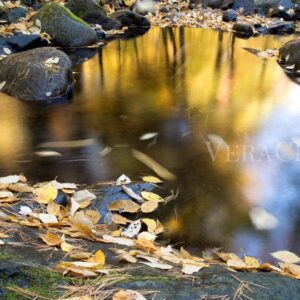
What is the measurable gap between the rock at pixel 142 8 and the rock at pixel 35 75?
27.7ft

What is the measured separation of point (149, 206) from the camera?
3084 millimetres

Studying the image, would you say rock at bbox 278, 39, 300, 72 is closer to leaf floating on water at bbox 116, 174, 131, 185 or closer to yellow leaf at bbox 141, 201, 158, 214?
leaf floating on water at bbox 116, 174, 131, 185

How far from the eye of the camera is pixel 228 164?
3.83 metres

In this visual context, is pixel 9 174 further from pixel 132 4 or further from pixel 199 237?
pixel 132 4

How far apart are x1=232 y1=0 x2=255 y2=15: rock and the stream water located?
331 inches

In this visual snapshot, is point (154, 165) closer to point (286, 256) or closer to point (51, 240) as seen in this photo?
point (286, 256)

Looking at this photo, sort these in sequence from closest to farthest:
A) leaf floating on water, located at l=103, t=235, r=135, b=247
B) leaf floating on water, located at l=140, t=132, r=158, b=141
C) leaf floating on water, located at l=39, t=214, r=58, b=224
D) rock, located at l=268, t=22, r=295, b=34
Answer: leaf floating on water, located at l=103, t=235, r=135, b=247
leaf floating on water, located at l=39, t=214, r=58, b=224
leaf floating on water, located at l=140, t=132, r=158, b=141
rock, located at l=268, t=22, r=295, b=34

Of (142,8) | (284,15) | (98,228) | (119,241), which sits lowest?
(284,15)

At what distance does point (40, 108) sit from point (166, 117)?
1648 millimetres

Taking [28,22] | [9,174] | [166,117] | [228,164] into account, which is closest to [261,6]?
[28,22]

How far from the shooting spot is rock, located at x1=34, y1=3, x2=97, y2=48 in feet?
28.9

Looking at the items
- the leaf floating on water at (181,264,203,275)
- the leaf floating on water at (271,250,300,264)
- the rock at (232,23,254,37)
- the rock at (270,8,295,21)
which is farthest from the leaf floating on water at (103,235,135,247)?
the rock at (270,8,295,21)

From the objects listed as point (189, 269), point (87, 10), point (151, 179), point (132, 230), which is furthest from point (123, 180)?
point (87, 10)

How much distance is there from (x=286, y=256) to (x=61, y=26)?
7.52 metres
